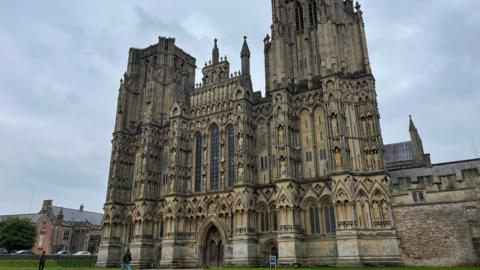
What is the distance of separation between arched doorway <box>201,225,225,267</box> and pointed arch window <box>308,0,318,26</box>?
27.7 metres

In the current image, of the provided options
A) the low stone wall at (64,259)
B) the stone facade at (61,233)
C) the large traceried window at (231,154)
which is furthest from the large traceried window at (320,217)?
the stone facade at (61,233)

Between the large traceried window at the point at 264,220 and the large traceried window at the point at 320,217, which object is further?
the large traceried window at the point at 264,220

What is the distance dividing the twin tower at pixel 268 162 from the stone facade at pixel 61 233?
4458 centimetres

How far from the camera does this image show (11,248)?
70188mm

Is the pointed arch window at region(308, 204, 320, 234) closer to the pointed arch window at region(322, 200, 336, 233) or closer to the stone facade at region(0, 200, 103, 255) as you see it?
the pointed arch window at region(322, 200, 336, 233)

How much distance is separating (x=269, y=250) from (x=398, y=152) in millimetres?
34827

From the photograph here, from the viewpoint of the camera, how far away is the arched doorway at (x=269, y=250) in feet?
120

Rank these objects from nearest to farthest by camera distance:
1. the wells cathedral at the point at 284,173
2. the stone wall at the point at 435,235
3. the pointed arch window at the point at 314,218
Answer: the stone wall at the point at 435,235
the wells cathedral at the point at 284,173
the pointed arch window at the point at 314,218

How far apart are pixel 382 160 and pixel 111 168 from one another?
36.4 meters

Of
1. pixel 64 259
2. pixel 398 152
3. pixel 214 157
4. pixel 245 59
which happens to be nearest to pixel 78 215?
pixel 64 259

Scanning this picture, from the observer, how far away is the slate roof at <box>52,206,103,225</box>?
92625 millimetres

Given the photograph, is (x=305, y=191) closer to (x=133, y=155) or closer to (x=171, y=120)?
(x=171, y=120)

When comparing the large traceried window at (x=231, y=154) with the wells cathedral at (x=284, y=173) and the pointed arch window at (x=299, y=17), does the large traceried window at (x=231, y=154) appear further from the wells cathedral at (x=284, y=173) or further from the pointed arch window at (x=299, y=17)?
the pointed arch window at (x=299, y=17)

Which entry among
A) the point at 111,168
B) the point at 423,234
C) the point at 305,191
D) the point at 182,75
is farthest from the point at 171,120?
the point at 423,234
